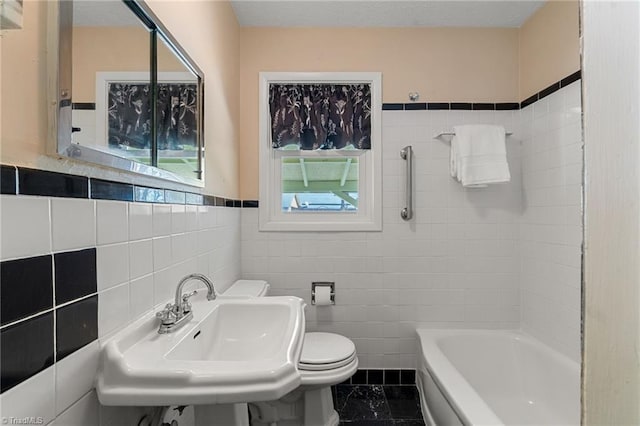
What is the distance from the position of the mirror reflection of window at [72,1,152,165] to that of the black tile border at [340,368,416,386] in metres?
1.89

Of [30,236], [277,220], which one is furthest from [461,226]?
[30,236]

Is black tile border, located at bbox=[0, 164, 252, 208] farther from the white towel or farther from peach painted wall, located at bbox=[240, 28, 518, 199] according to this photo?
the white towel

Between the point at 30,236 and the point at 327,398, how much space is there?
1.58 metres

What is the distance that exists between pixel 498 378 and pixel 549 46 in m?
2.04

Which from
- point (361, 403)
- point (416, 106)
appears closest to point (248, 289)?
point (361, 403)

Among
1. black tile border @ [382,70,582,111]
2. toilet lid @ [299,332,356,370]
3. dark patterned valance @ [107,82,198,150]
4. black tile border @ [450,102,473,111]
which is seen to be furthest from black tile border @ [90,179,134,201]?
black tile border @ [450,102,473,111]

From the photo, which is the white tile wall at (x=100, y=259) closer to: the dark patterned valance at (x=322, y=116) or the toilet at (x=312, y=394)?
the toilet at (x=312, y=394)

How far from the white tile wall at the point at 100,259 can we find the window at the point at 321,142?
3.23 feet

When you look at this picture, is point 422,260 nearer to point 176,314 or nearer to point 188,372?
point 176,314

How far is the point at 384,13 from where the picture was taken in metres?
2.04

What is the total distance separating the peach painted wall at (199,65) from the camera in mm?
557

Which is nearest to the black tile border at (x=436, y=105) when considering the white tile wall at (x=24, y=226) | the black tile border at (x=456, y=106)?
the black tile border at (x=456, y=106)

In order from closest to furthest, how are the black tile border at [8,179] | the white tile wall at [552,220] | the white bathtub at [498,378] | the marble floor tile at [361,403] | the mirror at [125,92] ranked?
the black tile border at [8,179]
the mirror at [125,92]
the white bathtub at [498,378]
the white tile wall at [552,220]
the marble floor tile at [361,403]

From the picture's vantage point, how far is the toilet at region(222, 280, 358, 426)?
5.29ft
